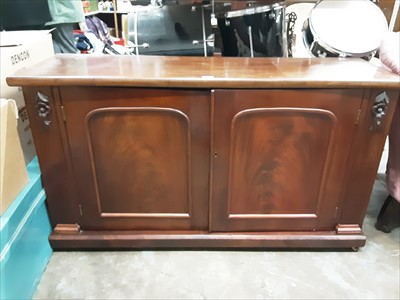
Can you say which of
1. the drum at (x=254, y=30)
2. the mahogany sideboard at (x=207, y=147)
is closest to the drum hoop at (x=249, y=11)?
the drum at (x=254, y=30)

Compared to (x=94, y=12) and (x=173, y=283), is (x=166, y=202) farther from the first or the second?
(x=94, y=12)

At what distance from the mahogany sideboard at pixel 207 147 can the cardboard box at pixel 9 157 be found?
57 millimetres

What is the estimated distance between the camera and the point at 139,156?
42.5 inches

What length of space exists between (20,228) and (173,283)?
1.79 feet

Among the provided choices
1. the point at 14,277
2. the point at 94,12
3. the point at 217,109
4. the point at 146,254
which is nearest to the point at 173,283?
the point at 146,254

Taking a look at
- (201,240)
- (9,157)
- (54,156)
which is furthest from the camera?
(201,240)

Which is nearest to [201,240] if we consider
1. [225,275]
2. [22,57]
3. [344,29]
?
[225,275]

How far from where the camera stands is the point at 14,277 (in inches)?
37.8

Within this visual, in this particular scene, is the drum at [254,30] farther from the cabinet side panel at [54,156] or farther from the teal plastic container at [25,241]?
the teal plastic container at [25,241]

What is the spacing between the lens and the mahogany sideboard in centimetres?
96

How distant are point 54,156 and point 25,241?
0.30m

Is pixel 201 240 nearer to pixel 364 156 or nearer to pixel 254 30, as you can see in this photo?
pixel 364 156

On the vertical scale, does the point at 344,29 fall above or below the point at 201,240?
above

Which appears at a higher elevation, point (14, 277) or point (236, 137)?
point (236, 137)
